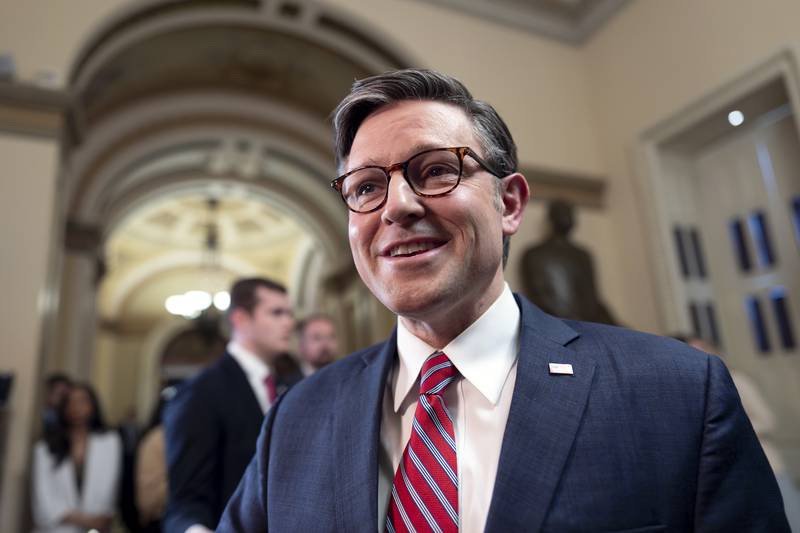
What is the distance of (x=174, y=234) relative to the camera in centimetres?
1535

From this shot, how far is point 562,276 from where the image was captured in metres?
5.91

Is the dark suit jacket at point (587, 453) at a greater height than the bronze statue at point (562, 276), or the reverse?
the bronze statue at point (562, 276)

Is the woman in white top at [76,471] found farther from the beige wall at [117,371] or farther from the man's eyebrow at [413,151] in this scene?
the beige wall at [117,371]

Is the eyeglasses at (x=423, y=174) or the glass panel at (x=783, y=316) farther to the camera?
the glass panel at (x=783, y=316)

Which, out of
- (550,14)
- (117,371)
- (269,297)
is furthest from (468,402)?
(117,371)

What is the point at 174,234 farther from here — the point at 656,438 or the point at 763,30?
the point at 656,438

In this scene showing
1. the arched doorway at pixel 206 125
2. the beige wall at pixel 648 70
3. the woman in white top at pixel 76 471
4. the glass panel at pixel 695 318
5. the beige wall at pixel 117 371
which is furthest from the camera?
the beige wall at pixel 117 371

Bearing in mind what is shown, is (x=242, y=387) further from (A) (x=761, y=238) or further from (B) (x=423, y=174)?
(A) (x=761, y=238)

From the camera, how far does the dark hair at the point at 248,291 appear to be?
9.95 feet

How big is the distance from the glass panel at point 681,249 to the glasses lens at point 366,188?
5.51 metres

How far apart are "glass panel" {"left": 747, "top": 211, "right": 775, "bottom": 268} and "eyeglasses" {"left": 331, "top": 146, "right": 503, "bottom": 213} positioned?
207 inches

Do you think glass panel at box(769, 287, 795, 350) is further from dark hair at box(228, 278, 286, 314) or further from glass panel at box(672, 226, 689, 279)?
dark hair at box(228, 278, 286, 314)

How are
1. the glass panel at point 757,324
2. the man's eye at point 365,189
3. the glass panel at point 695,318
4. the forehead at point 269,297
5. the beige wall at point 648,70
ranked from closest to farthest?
the man's eye at point 365,189 < the forehead at point 269,297 < the beige wall at point 648,70 < the glass panel at point 757,324 < the glass panel at point 695,318

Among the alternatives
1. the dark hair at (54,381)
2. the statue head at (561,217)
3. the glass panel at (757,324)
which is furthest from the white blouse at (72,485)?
the glass panel at (757,324)
